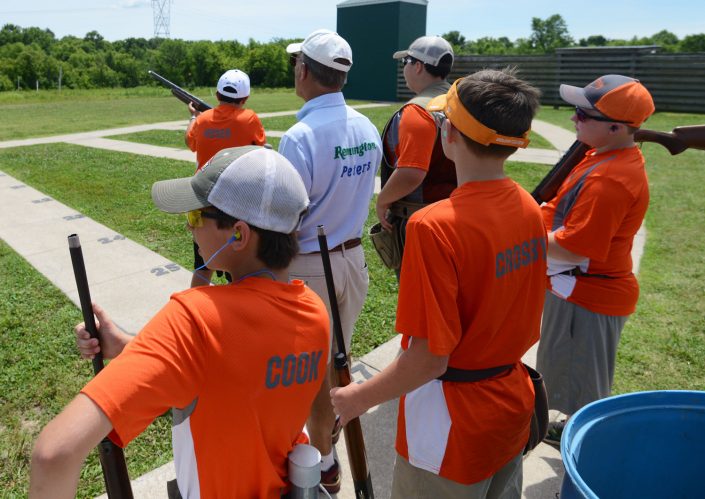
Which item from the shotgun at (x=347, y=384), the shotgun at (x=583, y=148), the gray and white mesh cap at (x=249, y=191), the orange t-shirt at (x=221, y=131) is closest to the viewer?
the gray and white mesh cap at (x=249, y=191)

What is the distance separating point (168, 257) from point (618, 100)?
16.0 ft

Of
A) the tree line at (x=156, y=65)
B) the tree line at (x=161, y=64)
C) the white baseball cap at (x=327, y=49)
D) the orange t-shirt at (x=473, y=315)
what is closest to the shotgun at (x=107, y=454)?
the orange t-shirt at (x=473, y=315)

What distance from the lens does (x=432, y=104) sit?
247cm

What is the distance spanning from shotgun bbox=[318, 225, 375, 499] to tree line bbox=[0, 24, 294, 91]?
44.7 m

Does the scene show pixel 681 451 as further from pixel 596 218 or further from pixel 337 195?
pixel 337 195

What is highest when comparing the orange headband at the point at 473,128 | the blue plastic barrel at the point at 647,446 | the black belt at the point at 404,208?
the orange headband at the point at 473,128

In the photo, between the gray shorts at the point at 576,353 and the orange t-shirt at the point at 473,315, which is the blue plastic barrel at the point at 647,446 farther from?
the gray shorts at the point at 576,353

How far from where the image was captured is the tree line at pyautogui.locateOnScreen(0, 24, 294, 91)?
151ft

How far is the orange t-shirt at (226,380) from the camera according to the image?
1.17 metres

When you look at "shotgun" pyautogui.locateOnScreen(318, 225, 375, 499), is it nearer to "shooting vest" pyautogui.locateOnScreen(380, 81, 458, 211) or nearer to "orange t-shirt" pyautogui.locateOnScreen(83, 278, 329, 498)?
"orange t-shirt" pyautogui.locateOnScreen(83, 278, 329, 498)

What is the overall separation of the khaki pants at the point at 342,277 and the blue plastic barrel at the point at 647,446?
1331 millimetres

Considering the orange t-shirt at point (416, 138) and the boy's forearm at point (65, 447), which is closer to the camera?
the boy's forearm at point (65, 447)

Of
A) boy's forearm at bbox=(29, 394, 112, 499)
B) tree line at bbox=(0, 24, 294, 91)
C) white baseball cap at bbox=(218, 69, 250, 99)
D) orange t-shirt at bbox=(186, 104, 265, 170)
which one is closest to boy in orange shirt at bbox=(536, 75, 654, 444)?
boy's forearm at bbox=(29, 394, 112, 499)

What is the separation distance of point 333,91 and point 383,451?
77.2 inches
